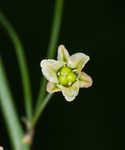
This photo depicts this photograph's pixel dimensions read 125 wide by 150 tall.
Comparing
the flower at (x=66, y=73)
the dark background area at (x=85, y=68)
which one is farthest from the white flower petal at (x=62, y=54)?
the dark background area at (x=85, y=68)

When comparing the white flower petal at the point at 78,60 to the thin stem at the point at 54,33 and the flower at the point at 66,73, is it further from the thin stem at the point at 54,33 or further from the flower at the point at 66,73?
the thin stem at the point at 54,33

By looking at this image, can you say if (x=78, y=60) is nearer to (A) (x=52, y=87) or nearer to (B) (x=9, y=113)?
(A) (x=52, y=87)

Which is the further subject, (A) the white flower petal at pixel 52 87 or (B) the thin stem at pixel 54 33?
(B) the thin stem at pixel 54 33

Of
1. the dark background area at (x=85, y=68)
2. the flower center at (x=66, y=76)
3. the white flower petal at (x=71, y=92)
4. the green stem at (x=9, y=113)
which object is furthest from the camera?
the dark background area at (x=85, y=68)

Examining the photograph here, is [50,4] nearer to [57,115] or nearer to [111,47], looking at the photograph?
[111,47]

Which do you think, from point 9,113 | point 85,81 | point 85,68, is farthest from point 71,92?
point 85,68

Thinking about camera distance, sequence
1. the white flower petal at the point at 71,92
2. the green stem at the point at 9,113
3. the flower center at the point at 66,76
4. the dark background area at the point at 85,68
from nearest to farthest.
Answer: the white flower petal at the point at 71,92, the flower center at the point at 66,76, the green stem at the point at 9,113, the dark background area at the point at 85,68

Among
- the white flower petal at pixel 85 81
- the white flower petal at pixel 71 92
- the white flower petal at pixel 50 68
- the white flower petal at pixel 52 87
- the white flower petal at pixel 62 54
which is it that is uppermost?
the white flower petal at pixel 62 54
